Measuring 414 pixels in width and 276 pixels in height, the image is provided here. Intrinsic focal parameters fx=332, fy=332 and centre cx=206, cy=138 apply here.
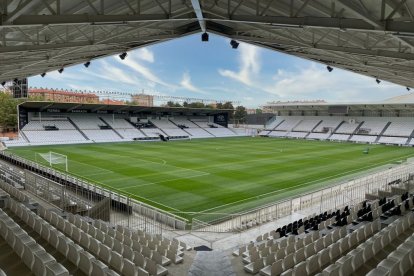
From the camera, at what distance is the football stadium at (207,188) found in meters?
7.28

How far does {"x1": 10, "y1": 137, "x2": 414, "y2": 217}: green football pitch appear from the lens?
1970 centimetres

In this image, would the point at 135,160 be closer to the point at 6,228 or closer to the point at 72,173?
the point at 72,173

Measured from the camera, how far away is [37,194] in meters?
14.9

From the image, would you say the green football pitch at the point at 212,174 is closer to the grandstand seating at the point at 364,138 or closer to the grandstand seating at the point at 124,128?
the grandstand seating at the point at 124,128

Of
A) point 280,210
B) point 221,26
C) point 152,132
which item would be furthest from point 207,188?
point 152,132

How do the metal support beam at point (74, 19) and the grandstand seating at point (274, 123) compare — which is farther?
the grandstand seating at point (274, 123)

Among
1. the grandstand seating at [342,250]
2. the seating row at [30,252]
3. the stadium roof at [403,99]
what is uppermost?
the stadium roof at [403,99]

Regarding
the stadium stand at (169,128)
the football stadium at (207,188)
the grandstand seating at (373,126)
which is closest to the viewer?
the football stadium at (207,188)

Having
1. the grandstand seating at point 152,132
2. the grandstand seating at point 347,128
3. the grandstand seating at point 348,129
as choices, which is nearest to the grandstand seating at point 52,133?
the grandstand seating at point 152,132

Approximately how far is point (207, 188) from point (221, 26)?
12028mm

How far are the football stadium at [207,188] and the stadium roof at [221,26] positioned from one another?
0.16 ft

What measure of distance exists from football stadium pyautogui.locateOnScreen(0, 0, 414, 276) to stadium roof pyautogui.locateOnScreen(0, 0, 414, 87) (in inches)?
1.9

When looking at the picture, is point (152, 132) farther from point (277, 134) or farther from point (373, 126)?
point (373, 126)

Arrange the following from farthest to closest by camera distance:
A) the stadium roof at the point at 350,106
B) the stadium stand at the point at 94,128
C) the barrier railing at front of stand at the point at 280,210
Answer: the stadium roof at the point at 350,106
the stadium stand at the point at 94,128
the barrier railing at front of stand at the point at 280,210
